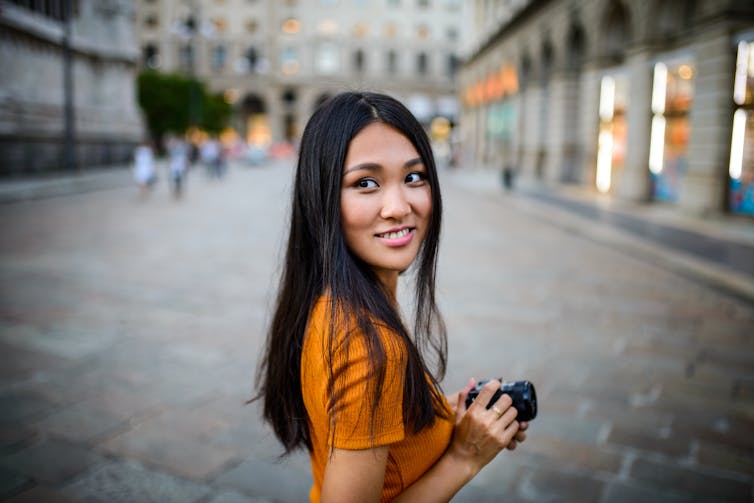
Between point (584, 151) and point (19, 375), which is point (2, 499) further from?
point (584, 151)

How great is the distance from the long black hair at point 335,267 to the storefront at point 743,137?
1366 cm

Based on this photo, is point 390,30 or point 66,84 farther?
point 390,30

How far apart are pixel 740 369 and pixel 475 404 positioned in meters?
4.31

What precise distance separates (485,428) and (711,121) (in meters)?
14.3

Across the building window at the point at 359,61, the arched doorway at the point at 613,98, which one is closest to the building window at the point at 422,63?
the building window at the point at 359,61

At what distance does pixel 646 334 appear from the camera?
18.7 feet

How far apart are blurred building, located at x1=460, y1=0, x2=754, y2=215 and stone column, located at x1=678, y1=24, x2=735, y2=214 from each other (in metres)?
0.02

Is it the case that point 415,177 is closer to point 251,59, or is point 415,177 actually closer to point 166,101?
A: point 166,101

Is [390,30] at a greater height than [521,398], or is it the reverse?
[390,30]

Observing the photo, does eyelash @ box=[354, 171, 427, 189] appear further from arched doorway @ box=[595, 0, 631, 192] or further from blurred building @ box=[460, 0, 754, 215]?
arched doorway @ box=[595, 0, 631, 192]

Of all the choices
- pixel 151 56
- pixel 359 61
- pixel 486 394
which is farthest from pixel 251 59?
pixel 486 394

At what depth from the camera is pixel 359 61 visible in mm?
66312

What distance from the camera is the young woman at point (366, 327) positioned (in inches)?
48.9

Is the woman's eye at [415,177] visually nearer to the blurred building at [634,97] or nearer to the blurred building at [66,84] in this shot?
the blurred building at [634,97]
